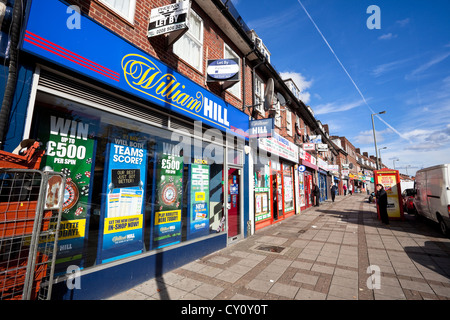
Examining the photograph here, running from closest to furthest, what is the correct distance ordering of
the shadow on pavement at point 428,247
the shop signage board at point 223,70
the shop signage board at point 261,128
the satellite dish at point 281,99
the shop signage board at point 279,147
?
the shadow on pavement at point 428,247, the shop signage board at point 223,70, the shop signage board at point 261,128, the shop signage board at point 279,147, the satellite dish at point 281,99

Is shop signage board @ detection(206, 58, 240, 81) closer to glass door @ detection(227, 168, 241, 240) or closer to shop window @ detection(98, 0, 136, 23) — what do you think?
shop window @ detection(98, 0, 136, 23)

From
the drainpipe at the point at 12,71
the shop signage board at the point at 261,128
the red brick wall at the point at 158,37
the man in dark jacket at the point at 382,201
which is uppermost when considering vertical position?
the red brick wall at the point at 158,37

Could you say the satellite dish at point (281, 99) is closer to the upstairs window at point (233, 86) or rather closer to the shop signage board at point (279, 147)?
the shop signage board at point (279, 147)

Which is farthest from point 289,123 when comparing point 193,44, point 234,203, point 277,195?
point 193,44

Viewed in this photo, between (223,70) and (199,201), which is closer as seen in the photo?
(199,201)

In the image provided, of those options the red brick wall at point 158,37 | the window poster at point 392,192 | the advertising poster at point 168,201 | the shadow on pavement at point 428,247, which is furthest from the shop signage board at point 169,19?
the window poster at point 392,192

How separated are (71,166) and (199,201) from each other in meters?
3.30

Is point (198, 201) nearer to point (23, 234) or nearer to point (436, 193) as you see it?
point (23, 234)

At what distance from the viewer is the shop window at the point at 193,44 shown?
581cm

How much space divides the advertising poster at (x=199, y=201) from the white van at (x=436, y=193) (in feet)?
26.3

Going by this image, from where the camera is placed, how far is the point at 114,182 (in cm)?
394

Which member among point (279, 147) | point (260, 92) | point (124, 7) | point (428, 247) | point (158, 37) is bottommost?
point (428, 247)

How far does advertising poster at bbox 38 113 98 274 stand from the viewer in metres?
3.18

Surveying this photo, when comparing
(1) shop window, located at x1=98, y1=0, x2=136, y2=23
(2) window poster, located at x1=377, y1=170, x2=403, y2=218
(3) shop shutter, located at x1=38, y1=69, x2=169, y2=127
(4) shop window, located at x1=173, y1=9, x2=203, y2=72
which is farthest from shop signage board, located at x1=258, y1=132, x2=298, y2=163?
(1) shop window, located at x1=98, y1=0, x2=136, y2=23
